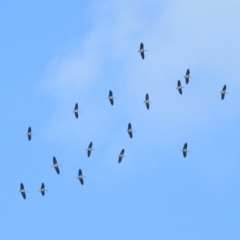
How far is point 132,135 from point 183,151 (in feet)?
24.4

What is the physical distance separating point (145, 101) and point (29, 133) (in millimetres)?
17006

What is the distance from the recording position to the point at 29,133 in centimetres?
15500

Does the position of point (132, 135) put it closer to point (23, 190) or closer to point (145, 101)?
point (145, 101)

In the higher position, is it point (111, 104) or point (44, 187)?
point (111, 104)

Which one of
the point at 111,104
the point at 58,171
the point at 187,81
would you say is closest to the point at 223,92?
the point at 187,81

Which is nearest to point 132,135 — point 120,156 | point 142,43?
point 120,156

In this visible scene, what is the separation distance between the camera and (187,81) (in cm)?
15338

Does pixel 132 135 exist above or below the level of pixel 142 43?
below

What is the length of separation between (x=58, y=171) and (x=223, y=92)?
83.6 feet

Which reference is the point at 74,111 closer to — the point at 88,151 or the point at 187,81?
the point at 88,151

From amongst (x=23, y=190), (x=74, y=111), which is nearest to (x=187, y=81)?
(x=74, y=111)

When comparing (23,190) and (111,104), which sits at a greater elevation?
(111,104)

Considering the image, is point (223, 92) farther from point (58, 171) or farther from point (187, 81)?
point (58, 171)

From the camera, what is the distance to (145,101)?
504 ft
